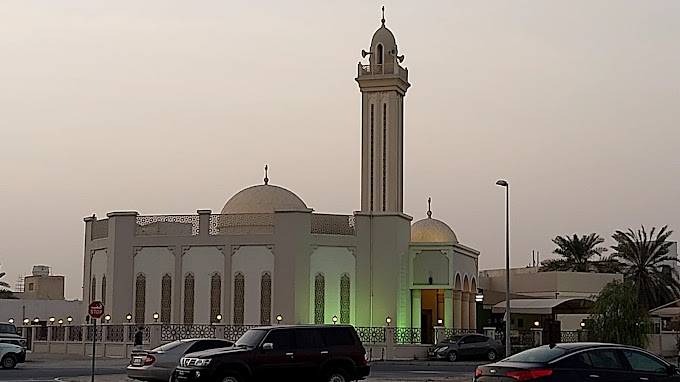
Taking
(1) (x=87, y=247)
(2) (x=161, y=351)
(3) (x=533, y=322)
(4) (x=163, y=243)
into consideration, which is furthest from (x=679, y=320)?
(2) (x=161, y=351)

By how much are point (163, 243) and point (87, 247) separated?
21.5 feet

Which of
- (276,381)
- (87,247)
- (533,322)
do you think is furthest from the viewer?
(533,322)

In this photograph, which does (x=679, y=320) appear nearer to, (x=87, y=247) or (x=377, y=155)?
(x=377, y=155)

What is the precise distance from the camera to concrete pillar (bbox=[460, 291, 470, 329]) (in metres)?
60.6

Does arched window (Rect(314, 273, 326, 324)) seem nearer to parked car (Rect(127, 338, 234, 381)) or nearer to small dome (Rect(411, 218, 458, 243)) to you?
small dome (Rect(411, 218, 458, 243))

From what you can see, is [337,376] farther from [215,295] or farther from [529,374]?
[215,295]

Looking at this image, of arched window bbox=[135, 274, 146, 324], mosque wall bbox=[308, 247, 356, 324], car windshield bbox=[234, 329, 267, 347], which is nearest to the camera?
car windshield bbox=[234, 329, 267, 347]

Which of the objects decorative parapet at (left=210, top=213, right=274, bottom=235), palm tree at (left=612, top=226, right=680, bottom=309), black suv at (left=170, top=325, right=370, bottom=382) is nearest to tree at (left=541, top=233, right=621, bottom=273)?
palm tree at (left=612, top=226, right=680, bottom=309)

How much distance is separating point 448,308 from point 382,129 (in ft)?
37.6

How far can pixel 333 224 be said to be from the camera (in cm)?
5603

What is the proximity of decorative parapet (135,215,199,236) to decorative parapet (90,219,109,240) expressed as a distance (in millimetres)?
2521

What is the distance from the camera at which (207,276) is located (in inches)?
2190

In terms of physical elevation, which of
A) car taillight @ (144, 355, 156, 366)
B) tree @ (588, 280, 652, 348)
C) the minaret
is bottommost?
car taillight @ (144, 355, 156, 366)

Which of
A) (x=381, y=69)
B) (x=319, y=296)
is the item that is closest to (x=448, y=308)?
(x=319, y=296)
